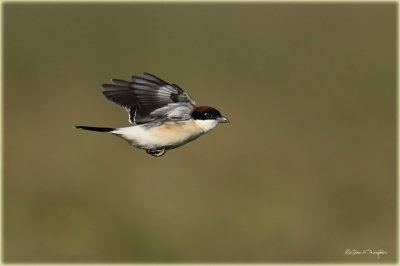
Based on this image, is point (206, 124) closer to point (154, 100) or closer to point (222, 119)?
point (222, 119)

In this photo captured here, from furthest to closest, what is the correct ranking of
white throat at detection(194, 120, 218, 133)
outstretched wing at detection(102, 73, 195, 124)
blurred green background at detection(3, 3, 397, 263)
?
blurred green background at detection(3, 3, 397, 263) → outstretched wing at detection(102, 73, 195, 124) → white throat at detection(194, 120, 218, 133)

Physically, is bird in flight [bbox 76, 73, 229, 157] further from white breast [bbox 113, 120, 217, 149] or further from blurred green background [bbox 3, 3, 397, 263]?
blurred green background [bbox 3, 3, 397, 263]

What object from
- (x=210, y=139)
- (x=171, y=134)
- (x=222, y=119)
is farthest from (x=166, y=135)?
(x=210, y=139)

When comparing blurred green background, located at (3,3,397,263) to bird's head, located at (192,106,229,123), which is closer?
bird's head, located at (192,106,229,123)

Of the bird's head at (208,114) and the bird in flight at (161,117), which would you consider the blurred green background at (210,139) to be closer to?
the bird in flight at (161,117)

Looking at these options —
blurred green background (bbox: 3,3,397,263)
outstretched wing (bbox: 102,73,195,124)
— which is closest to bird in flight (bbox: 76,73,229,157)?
outstretched wing (bbox: 102,73,195,124)
